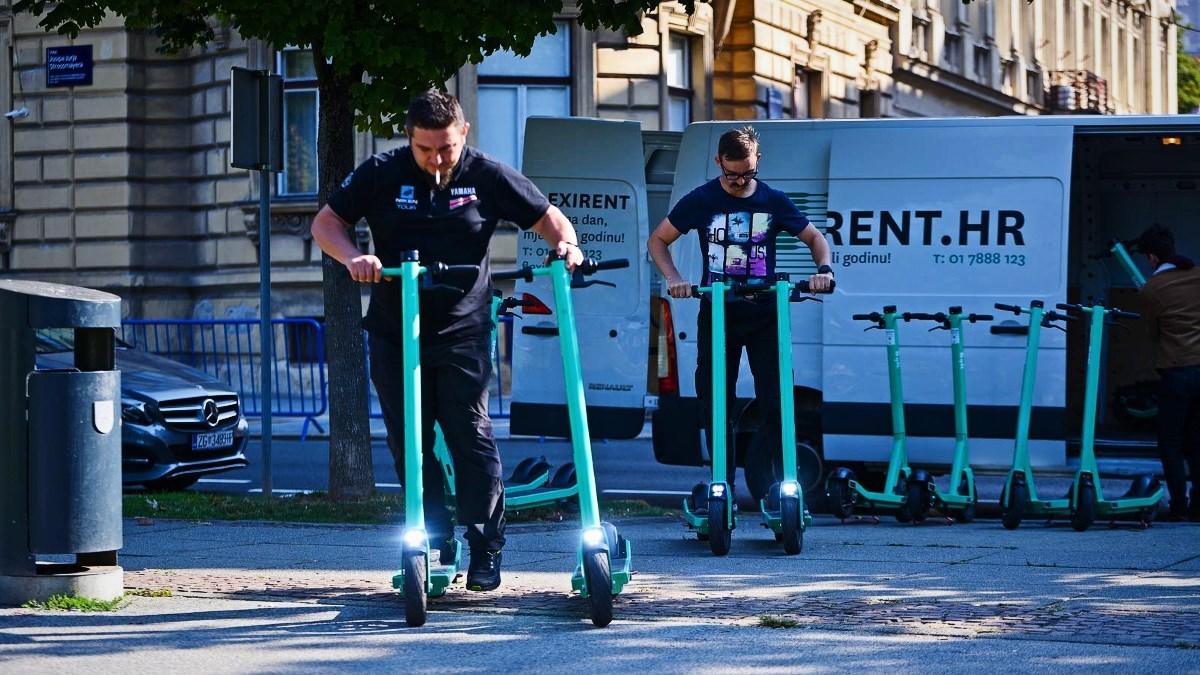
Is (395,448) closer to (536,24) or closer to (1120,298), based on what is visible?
(536,24)

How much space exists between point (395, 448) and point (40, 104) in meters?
19.7

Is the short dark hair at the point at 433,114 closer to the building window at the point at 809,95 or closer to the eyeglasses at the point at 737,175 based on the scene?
the eyeglasses at the point at 737,175

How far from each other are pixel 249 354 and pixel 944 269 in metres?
10.6

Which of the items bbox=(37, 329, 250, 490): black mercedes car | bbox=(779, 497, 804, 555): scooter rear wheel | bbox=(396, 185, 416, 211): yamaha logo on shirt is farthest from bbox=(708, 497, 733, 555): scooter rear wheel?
bbox=(37, 329, 250, 490): black mercedes car

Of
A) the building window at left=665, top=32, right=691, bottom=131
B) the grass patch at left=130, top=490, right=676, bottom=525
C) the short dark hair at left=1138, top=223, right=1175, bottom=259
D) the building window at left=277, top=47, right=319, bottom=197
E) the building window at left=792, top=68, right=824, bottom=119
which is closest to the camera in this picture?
the grass patch at left=130, top=490, right=676, bottom=525

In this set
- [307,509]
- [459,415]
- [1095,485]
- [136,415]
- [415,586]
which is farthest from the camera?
[136,415]

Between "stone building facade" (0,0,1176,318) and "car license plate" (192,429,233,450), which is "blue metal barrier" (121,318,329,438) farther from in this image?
"car license plate" (192,429,233,450)

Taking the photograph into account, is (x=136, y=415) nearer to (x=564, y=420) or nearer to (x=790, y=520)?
(x=564, y=420)

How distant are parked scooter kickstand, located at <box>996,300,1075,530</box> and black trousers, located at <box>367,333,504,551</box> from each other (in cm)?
388

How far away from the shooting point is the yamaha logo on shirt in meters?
6.02

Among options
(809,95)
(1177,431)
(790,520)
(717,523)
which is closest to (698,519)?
(717,523)

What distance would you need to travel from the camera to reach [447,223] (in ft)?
19.9

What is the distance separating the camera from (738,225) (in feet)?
26.1

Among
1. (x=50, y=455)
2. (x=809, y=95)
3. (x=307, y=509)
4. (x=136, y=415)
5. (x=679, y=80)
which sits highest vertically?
(x=809, y=95)
